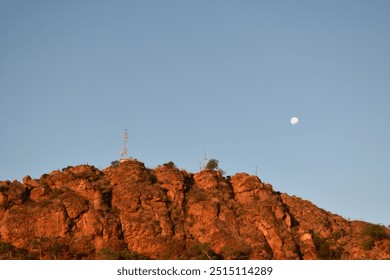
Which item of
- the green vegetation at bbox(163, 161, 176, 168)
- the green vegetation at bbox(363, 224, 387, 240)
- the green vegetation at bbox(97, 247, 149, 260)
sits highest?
the green vegetation at bbox(163, 161, 176, 168)

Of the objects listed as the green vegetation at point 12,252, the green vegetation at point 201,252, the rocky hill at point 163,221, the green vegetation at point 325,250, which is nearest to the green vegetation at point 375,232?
the rocky hill at point 163,221

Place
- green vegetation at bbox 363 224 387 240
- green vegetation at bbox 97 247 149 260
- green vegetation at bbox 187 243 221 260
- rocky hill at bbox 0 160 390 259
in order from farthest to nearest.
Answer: green vegetation at bbox 363 224 387 240 < rocky hill at bbox 0 160 390 259 < green vegetation at bbox 187 243 221 260 < green vegetation at bbox 97 247 149 260

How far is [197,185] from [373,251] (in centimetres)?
2808

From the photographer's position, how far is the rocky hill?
2916 inches

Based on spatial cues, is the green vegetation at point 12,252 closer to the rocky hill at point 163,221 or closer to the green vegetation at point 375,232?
the rocky hill at point 163,221

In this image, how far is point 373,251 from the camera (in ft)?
265

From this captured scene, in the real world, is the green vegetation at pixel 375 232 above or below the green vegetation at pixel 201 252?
above

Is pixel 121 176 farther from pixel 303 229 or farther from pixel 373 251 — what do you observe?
pixel 373 251

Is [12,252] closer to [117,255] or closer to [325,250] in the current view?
[117,255]

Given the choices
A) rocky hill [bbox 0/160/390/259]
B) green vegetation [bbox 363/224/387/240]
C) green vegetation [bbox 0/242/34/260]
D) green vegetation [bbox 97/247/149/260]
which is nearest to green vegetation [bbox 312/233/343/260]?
rocky hill [bbox 0/160/390/259]

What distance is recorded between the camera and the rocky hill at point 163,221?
7406cm

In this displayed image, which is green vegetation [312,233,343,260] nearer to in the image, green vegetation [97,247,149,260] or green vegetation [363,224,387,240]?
green vegetation [363,224,387,240]
